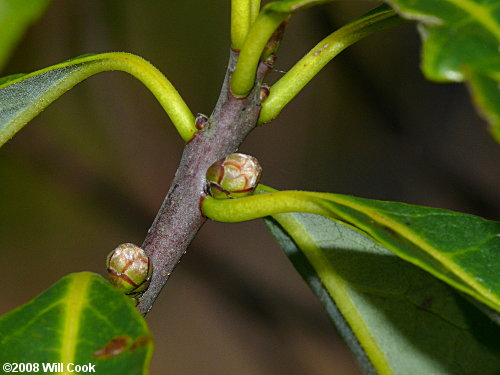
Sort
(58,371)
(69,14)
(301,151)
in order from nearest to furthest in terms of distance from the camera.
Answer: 1. (58,371)
2. (69,14)
3. (301,151)

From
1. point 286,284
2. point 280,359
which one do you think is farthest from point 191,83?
point 280,359

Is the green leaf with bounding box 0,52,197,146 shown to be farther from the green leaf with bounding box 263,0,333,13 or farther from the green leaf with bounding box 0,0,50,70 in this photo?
the green leaf with bounding box 0,0,50,70

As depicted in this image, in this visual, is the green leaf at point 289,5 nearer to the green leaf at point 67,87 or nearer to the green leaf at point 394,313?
the green leaf at point 67,87

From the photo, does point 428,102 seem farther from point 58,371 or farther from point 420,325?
point 58,371

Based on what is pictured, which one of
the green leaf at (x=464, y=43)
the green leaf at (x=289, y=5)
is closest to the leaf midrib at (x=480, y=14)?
→ the green leaf at (x=464, y=43)

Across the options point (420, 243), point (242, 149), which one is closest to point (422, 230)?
point (420, 243)

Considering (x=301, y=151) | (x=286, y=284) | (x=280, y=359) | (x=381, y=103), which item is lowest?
(x=280, y=359)

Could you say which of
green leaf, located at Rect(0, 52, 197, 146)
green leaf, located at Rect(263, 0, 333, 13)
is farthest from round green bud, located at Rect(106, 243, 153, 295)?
green leaf, located at Rect(263, 0, 333, 13)
